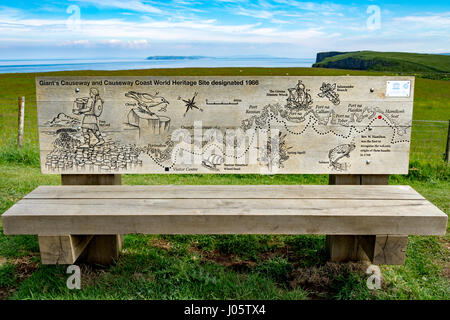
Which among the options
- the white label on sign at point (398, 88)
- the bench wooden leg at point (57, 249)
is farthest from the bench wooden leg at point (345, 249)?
the bench wooden leg at point (57, 249)

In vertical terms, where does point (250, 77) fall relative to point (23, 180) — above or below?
above

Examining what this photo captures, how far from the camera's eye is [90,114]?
128 inches

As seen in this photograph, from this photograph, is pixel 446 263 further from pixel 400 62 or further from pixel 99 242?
pixel 400 62

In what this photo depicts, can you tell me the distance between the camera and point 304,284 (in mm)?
3113

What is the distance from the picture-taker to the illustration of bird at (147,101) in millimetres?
3262

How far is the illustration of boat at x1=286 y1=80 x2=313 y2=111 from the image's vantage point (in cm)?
327

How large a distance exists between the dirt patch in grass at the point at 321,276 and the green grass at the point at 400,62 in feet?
173

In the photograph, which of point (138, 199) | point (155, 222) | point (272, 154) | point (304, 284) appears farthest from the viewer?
point (272, 154)

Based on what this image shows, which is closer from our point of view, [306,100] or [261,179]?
[306,100]

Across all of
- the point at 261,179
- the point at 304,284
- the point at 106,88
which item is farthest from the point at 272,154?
the point at 261,179

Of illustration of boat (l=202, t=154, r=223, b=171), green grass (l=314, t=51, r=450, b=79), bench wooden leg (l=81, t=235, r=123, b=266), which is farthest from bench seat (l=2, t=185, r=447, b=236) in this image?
green grass (l=314, t=51, r=450, b=79)

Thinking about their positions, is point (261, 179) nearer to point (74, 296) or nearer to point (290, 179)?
point (290, 179)

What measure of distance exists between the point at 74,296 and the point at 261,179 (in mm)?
3699

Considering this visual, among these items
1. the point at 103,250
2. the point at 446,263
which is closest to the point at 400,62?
the point at 446,263
